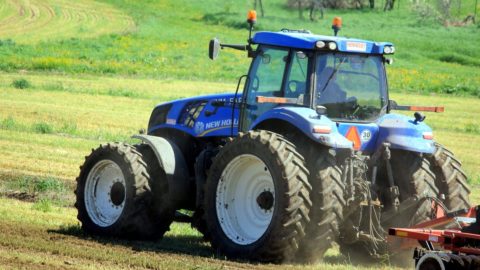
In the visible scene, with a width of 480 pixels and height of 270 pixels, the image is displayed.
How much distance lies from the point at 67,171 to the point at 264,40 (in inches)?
261

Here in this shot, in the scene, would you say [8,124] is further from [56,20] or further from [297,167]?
[56,20]

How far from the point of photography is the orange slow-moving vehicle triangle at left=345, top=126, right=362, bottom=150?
10.1 meters

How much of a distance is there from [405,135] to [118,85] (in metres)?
26.0

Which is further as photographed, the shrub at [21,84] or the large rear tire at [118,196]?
the shrub at [21,84]

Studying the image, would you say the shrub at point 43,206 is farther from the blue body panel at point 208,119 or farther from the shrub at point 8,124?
the shrub at point 8,124

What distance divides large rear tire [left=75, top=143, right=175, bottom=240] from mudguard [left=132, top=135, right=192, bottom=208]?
0.23 meters

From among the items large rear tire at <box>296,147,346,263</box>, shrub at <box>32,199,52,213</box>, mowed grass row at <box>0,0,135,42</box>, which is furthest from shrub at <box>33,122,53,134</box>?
mowed grass row at <box>0,0,135,42</box>

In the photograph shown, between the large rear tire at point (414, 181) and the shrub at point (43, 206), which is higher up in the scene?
the large rear tire at point (414, 181)

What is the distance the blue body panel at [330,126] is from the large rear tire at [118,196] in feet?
2.88

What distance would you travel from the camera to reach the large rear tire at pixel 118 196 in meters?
11.1

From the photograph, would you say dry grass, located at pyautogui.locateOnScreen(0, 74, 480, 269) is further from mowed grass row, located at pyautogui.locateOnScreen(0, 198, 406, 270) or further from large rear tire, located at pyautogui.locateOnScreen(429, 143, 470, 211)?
large rear tire, located at pyautogui.locateOnScreen(429, 143, 470, 211)

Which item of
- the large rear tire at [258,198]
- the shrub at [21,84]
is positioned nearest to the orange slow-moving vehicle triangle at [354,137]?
the large rear tire at [258,198]

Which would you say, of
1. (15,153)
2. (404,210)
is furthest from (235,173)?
(15,153)

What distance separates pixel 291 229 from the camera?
934 cm
